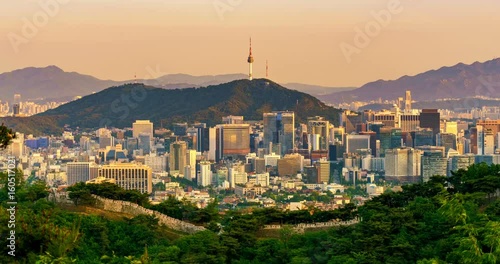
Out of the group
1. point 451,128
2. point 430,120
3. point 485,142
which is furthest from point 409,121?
point 485,142

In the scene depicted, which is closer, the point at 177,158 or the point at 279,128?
the point at 177,158

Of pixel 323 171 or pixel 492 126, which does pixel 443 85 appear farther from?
pixel 323 171

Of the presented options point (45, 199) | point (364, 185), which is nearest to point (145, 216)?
point (45, 199)

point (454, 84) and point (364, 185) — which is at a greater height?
point (454, 84)

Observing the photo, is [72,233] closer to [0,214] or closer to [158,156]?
[0,214]

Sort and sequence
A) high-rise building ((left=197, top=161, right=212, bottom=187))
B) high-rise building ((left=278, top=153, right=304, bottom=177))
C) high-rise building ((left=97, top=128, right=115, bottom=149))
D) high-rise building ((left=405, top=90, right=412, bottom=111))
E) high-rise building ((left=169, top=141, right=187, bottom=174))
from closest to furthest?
high-rise building ((left=197, top=161, right=212, bottom=187))
high-rise building ((left=278, top=153, right=304, bottom=177))
high-rise building ((left=169, top=141, right=187, bottom=174))
high-rise building ((left=97, top=128, right=115, bottom=149))
high-rise building ((left=405, top=90, right=412, bottom=111))

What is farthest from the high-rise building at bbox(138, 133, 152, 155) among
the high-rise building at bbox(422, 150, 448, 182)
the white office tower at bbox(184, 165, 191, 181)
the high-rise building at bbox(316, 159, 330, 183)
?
the high-rise building at bbox(422, 150, 448, 182)

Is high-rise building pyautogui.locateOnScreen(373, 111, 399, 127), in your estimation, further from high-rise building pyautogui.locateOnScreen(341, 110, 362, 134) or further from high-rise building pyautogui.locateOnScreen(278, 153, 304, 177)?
high-rise building pyautogui.locateOnScreen(278, 153, 304, 177)
